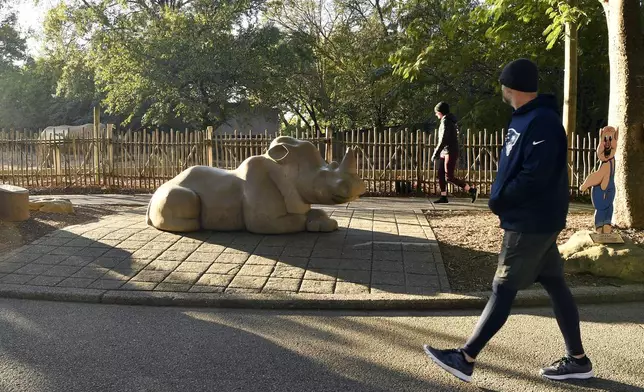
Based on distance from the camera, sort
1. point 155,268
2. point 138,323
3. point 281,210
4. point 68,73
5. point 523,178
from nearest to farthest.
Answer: point 523,178, point 138,323, point 155,268, point 281,210, point 68,73

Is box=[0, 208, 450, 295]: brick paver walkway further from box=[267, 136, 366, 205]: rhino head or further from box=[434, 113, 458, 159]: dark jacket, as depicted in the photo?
box=[434, 113, 458, 159]: dark jacket

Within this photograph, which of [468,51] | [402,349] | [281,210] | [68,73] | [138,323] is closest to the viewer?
[402,349]

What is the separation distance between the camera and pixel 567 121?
1238 centimetres

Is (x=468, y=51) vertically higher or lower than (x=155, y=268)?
higher

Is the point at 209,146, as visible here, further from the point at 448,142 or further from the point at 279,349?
the point at 279,349

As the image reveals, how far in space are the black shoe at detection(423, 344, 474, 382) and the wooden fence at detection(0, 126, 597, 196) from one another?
33.9ft

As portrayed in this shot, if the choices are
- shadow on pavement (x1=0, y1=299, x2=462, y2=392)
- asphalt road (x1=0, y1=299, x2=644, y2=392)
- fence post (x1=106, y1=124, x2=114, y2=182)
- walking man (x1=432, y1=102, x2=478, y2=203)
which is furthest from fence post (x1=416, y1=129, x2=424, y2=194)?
shadow on pavement (x1=0, y1=299, x2=462, y2=392)

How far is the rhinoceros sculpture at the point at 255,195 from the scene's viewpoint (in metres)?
7.06

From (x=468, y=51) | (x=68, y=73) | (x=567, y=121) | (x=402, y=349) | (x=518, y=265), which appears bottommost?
(x=402, y=349)

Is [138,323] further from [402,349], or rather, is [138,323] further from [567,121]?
[567,121]

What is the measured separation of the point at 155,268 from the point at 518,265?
13.4 ft

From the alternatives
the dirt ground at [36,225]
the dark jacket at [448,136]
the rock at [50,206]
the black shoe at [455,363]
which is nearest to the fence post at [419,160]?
the dark jacket at [448,136]

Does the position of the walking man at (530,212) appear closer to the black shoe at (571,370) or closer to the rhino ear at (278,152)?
the black shoe at (571,370)

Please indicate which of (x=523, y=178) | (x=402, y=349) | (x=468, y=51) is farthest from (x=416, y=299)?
(x=468, y=51)
